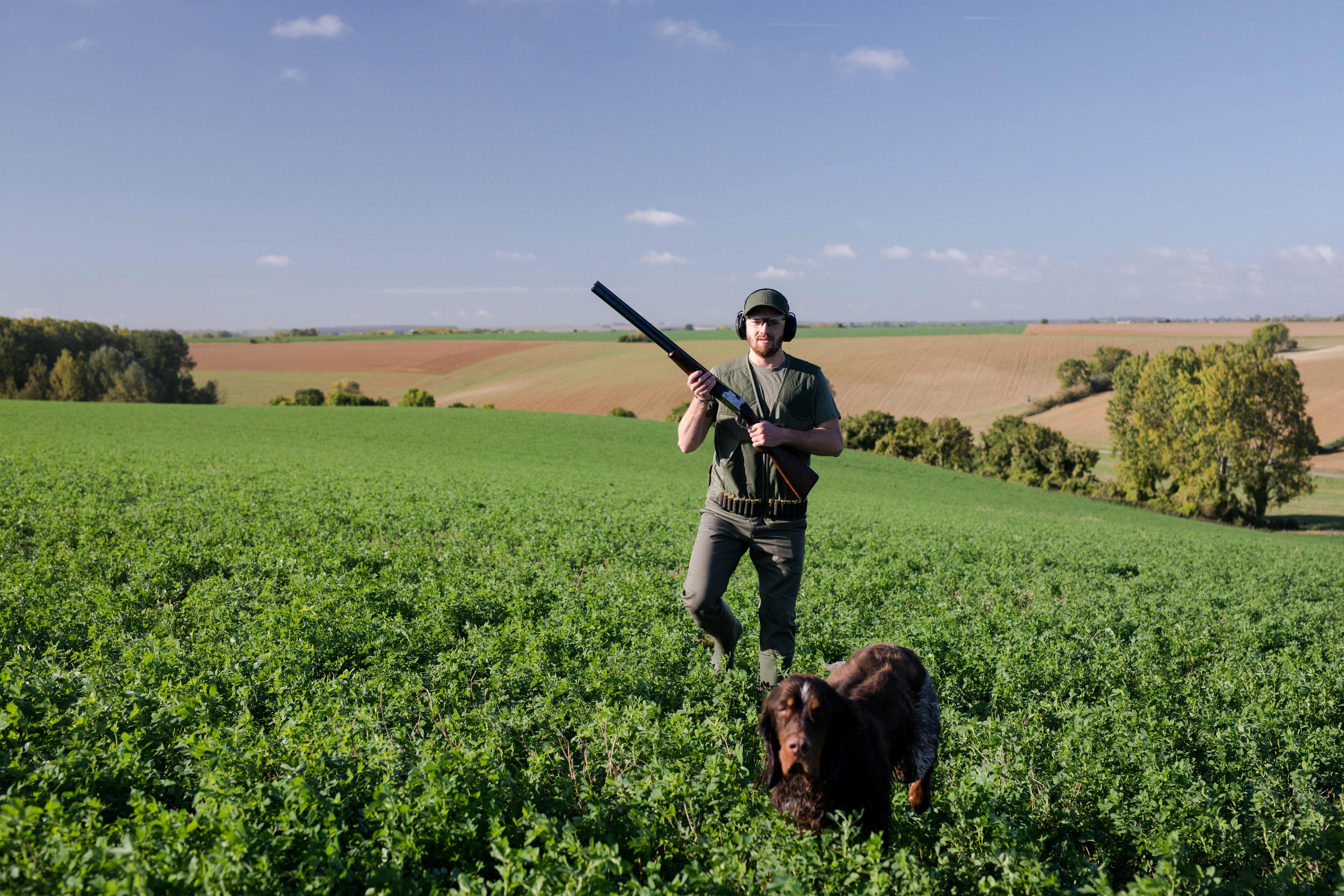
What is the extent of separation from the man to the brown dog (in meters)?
1.25

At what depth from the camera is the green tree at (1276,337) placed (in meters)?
100

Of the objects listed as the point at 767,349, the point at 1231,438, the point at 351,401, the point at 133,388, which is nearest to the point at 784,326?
the point at 767,349

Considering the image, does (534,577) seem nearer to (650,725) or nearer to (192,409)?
(650,725)

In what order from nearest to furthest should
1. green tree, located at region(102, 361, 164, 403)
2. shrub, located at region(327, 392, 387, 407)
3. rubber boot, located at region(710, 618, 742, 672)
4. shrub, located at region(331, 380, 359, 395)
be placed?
rubber boot, located at region(710, 618, 742, 672) < shrub, located at region(327, 392, 387, 407) < green tree, located at region(102, 361, 164, 403) < shrub, located at region(331, 380, 359, 395)

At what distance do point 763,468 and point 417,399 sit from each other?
6862cm

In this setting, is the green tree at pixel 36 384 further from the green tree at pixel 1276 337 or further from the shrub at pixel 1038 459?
the green tree at pixel 1276 337

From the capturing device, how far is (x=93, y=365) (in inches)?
2707

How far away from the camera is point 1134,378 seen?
212 ft

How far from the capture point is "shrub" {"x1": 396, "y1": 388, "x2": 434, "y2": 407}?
68.4 m

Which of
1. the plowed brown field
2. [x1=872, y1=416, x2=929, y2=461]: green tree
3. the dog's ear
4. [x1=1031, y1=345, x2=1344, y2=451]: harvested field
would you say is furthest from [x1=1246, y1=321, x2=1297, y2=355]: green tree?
the dog's ear

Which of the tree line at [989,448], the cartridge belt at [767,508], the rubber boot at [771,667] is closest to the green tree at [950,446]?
the tree line at [989,448]

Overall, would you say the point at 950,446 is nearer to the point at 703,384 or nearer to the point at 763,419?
the point at 763,419

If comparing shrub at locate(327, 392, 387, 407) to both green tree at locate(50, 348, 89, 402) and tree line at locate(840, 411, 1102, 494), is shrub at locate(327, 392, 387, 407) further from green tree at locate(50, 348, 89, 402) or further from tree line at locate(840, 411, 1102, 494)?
tree line at locate(840, 411, 1102, 494)

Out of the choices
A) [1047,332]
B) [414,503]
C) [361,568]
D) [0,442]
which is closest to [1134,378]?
[1047,332]
